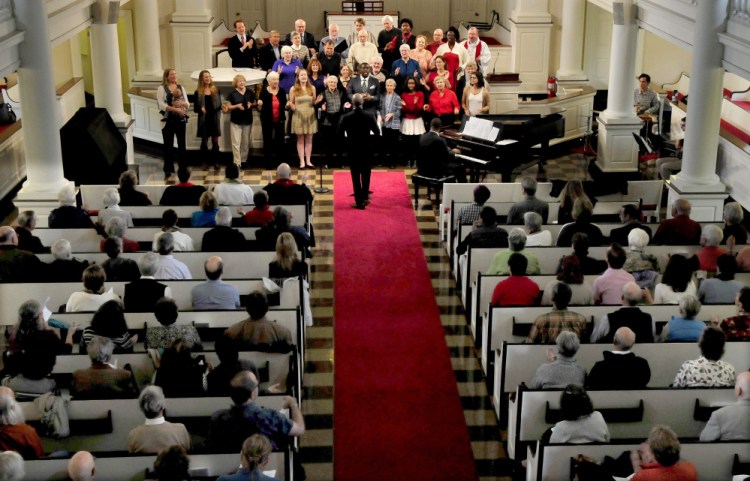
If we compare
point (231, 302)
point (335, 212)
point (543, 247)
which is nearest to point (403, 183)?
point (335, 212)

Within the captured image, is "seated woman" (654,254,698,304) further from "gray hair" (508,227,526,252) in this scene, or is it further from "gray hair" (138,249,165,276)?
"gray hair" (138,249,165,276)

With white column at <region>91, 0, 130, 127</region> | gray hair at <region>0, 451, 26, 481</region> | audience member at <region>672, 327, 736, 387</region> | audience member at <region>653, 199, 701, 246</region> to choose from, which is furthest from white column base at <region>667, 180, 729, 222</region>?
gray hair at <region>0, 451, 26, 481</region>

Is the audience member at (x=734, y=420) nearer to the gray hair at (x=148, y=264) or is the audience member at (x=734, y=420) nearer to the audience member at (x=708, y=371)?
the audience member at (x=708, y=371)

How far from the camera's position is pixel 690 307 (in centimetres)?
827

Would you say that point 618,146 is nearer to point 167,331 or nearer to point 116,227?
point 116,227

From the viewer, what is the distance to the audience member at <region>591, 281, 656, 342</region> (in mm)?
Result: 8438

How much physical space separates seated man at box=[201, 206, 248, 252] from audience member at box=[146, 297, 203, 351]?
91.3 inches

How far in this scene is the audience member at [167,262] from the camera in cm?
971

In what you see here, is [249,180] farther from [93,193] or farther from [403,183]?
[93,193]

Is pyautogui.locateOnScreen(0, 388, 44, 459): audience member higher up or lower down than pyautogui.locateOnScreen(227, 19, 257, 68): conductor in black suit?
lower down

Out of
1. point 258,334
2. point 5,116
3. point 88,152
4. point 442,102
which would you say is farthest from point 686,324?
point 5,116

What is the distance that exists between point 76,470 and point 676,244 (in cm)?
695

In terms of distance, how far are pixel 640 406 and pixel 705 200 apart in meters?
6.01

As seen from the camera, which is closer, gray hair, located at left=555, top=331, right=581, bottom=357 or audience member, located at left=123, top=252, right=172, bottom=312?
gray hair, located at left=555, top=331, right=581, bottom=357
